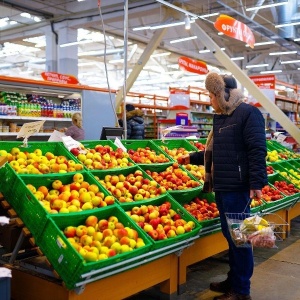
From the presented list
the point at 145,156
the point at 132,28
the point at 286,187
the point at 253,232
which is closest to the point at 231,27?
the point at 286,187

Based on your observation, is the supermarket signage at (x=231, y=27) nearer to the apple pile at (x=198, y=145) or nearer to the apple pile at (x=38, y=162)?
the apple pile at (x=198, y=145)

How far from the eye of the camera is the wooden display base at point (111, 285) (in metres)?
2.75

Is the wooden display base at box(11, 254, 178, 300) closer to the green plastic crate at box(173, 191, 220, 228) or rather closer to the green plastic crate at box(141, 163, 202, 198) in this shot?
the green plastic crate at box(173, 191, 220, 228)

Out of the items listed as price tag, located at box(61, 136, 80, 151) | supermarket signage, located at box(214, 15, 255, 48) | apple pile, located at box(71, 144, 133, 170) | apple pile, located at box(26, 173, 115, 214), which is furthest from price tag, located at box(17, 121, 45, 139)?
supermarket signage, located at box(214, 15, 255, 48)

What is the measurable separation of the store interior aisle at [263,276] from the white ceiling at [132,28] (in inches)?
153

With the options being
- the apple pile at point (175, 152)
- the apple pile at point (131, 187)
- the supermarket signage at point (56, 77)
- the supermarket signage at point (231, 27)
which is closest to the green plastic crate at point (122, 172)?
the apple pile at point (131, 187)

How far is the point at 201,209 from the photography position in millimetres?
4066

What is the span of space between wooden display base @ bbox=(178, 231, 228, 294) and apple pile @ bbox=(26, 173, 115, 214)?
92 cm

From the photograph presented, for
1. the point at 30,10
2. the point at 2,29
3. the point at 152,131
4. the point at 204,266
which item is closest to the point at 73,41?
the point at 30,10

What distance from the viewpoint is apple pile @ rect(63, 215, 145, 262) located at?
8.80ft

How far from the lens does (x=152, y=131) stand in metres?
13.7

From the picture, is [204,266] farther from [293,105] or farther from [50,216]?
[293,105]

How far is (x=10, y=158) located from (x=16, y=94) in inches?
176

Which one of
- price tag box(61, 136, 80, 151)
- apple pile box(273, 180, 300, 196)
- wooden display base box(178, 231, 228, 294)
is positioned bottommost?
wooden display base box(178, 231, 228, 294)
